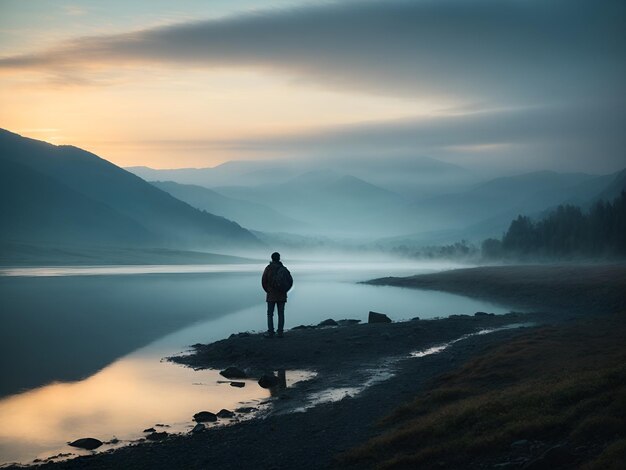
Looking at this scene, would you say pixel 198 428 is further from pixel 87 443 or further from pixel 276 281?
pixel 276 281

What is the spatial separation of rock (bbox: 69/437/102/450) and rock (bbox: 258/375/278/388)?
857 cm

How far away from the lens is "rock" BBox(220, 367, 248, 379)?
2902 cm

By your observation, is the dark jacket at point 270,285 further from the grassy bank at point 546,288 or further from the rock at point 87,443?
the grassy bank at point 546,288

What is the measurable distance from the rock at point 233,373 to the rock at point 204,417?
22.9ft

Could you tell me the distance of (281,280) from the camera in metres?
34.4

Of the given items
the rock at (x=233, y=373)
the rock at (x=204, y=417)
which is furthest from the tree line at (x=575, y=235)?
the rock at (x=204, y=417)

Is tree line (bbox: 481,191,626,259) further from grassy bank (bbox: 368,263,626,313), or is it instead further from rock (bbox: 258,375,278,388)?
rock (bbox: 258,375,278,388)

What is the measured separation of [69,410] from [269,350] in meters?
11.6

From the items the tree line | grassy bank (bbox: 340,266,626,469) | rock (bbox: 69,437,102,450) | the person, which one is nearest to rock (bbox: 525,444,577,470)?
grassy bank (bbox: 340,266,626,469)

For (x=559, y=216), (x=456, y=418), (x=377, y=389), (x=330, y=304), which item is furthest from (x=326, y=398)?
(x=559, y=216)

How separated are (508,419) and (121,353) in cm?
2689

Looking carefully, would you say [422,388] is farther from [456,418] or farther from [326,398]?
[456,418]

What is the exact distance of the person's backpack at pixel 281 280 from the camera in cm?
3434

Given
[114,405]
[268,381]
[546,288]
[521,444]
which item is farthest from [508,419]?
[546,288]
